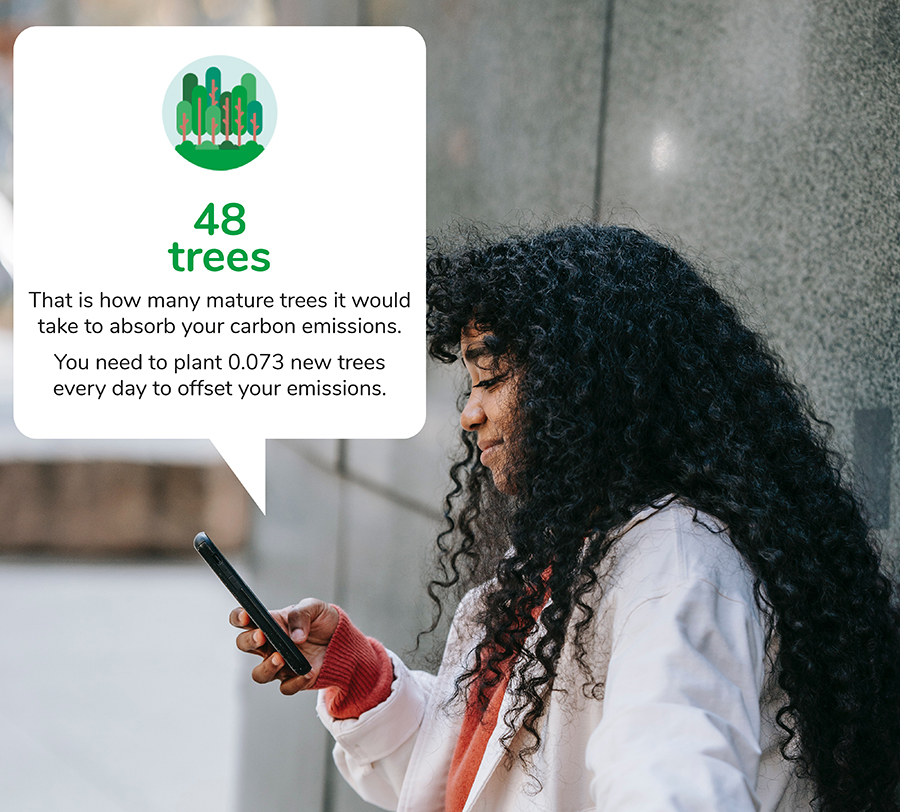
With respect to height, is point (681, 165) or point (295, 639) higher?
point (681, 165)

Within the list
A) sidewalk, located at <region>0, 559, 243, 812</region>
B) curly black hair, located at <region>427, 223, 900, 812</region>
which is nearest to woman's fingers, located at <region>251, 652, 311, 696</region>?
curly black hair, located at <region>427, 223, 900, 812</region>

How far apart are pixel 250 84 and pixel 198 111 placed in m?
0.11

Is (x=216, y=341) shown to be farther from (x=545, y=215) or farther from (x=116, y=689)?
(x=116, y=689)

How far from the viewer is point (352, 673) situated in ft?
4.85

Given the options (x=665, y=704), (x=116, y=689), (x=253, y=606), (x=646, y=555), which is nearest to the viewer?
(x=665, y=704)

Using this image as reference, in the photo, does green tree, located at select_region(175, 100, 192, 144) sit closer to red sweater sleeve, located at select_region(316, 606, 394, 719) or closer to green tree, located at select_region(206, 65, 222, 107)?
green tree, located at select_region(206, 65, 222, 107)

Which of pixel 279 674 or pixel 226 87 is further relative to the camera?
pixel 226 87

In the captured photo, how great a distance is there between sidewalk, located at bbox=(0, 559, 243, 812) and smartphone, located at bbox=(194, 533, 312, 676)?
302 cm

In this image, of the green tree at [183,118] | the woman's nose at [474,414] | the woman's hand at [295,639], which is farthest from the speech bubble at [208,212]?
the woman's nose at [474,414]

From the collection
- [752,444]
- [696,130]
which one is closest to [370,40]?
[696,130]

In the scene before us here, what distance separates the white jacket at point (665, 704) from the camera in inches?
31.8

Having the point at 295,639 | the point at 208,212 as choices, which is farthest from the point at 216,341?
the point at 295,639

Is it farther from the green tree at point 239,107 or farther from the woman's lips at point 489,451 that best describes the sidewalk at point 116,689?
the woman's lips at point 489,451

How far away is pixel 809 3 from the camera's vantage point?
5.22ft
